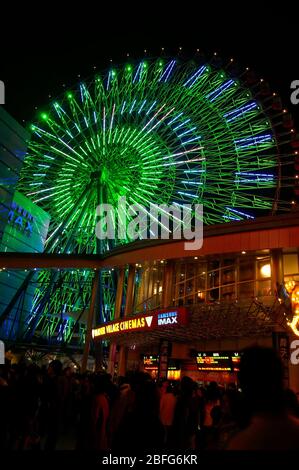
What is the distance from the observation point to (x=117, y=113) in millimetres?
31078

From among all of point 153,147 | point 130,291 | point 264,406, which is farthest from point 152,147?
point 264,406

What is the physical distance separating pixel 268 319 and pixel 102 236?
57.8 ft

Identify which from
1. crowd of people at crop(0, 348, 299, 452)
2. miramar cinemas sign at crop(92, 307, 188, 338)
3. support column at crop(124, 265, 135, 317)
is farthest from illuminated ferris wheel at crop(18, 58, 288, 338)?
crowd of people at crop(0, 348, 299, 452)

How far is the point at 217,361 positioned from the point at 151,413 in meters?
16.6

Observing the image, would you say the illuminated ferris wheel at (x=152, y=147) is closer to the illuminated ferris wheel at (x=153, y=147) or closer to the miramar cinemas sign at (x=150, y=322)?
the illuminated ferris wheel at (x=153, y=147)

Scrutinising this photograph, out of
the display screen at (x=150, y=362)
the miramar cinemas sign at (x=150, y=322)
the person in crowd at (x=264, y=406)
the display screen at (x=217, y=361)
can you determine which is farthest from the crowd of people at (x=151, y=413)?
the display screen at (x=150, y=362)

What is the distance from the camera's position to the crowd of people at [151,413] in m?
2.04

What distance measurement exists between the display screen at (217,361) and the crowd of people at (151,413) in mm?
8506

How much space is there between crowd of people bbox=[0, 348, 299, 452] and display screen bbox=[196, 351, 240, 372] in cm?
851

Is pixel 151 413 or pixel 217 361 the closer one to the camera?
pixel 151 413

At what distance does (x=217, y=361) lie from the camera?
19609 mm

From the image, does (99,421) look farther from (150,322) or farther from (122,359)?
(122,359)
